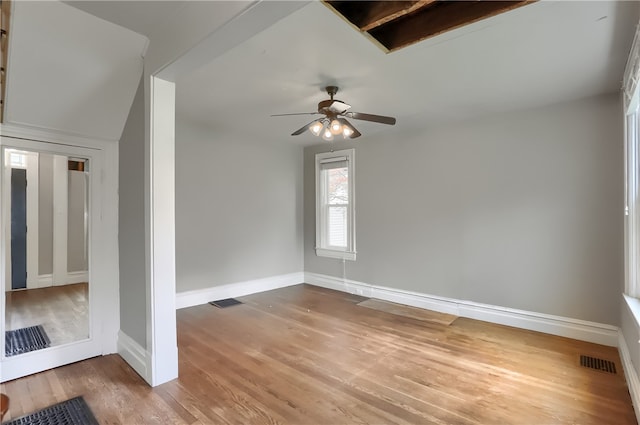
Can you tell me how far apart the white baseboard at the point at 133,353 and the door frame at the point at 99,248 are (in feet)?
0.45

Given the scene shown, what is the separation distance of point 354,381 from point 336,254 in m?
2.89

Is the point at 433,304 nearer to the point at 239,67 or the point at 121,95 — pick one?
the point at 239,67

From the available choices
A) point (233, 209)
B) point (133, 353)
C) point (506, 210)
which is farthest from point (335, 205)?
point (133, 353)

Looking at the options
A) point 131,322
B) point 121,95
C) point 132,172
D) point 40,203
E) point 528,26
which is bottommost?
point 131,322

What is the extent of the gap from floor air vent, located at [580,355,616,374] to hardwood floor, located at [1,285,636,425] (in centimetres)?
7

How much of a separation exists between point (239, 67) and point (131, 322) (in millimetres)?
2304

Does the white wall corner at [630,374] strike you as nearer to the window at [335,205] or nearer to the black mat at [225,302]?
the window at [335,205]

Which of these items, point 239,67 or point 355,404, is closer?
point 355,404

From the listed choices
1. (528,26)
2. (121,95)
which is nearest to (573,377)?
(528,26)

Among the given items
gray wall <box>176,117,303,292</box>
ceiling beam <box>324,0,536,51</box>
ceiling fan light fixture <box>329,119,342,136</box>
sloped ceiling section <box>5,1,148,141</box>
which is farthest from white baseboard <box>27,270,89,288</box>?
ceiling beam <box>324,0,536,51</box>

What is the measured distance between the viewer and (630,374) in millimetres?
2404

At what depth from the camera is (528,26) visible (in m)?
2.00

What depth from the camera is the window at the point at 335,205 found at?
5172 mm

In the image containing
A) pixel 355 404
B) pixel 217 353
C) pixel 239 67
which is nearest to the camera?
pixel 355 404
